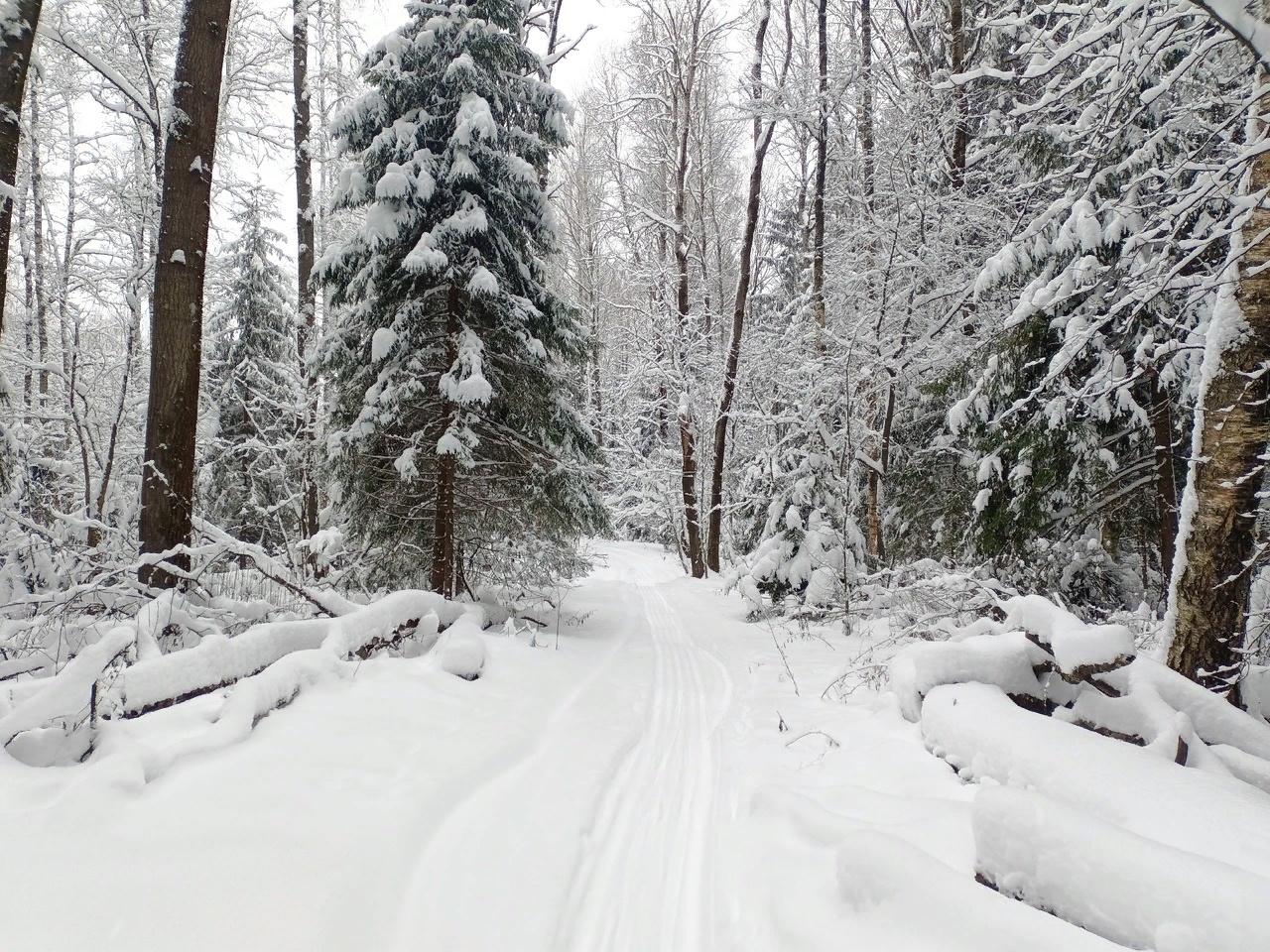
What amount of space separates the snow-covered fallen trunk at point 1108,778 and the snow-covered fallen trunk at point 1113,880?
343mm

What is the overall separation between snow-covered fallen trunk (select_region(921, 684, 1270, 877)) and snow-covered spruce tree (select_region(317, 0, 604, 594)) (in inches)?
206

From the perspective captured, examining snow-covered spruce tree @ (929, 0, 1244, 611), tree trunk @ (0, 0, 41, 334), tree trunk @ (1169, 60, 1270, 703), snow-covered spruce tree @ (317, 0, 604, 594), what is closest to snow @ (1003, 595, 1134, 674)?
tree trunk @ (1169, 60, 1270, 703)

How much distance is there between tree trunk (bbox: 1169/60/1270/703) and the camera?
376 centimetres

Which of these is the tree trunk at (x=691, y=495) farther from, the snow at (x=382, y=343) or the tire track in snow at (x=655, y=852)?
the tire track in snow at (x=655, y=852)

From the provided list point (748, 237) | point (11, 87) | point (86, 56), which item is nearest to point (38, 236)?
point (86, 56)

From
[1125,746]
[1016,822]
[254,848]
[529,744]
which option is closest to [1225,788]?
[1125,746]

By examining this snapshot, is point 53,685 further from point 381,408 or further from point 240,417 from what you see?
point 240,417

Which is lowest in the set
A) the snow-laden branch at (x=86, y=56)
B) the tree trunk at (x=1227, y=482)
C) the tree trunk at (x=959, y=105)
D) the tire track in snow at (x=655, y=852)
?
the tire track in snow at (x=655, y=852)

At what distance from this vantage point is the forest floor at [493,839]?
195cm

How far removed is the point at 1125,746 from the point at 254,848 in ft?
12.5

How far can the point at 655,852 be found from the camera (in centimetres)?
305

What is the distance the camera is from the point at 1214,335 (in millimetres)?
3932

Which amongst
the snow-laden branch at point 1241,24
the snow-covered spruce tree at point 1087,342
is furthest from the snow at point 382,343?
the snow-laden branch at point 1241,24

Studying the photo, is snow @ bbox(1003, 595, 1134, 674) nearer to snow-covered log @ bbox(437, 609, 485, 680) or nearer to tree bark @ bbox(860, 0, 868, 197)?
snow-covered log @ bbox(437, 609, 485, 680)
